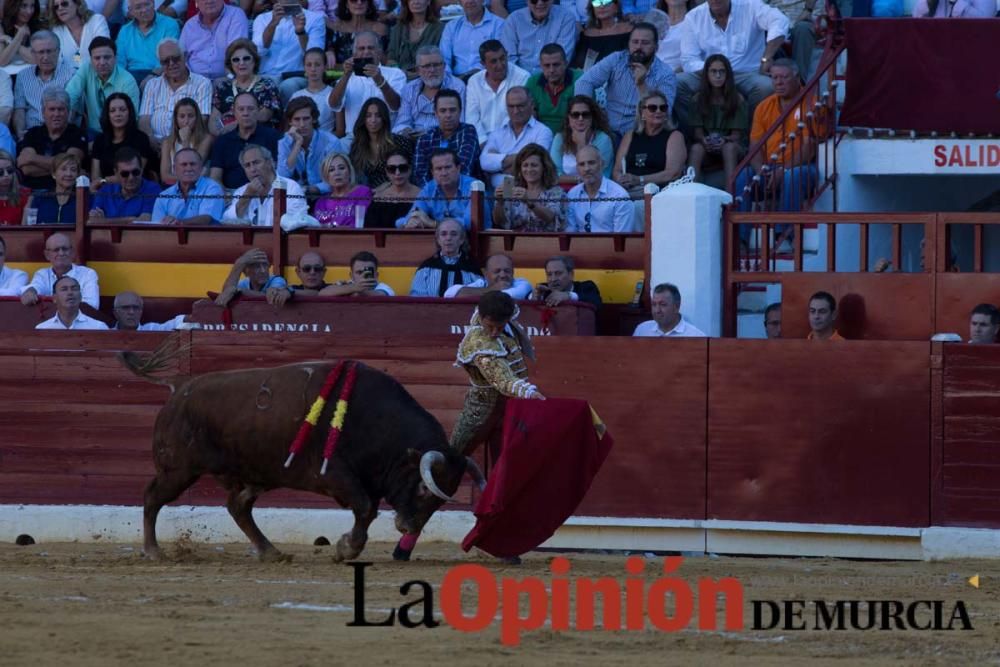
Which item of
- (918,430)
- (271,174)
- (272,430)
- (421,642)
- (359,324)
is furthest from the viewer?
(271,174)

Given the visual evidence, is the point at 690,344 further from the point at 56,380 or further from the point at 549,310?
the point at 56,380

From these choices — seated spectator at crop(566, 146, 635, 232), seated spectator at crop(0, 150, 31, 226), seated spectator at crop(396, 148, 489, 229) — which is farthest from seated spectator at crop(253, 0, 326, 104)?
seated spectator at crop(566, 146, 635, 232)

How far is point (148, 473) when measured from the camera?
474 inches

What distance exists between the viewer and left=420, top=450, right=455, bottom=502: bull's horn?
9305mm

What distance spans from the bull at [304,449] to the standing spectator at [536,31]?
460 cm

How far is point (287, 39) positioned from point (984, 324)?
582 centimetres

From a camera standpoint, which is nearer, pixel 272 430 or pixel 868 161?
pixel 272 430

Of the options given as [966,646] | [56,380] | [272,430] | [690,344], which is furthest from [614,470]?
[966,646]

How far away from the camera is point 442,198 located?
12.2 meters

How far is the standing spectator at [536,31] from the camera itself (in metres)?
13.7

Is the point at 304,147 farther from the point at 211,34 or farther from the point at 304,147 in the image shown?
the point at 211,34

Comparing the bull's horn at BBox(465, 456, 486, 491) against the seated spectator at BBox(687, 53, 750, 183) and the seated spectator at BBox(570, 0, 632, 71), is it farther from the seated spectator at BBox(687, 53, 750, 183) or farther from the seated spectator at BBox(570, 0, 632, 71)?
the seated spectator at BBox(570, 0, 632, 71)

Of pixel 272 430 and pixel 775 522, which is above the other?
pixel 272 430

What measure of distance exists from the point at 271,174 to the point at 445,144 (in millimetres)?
1148
